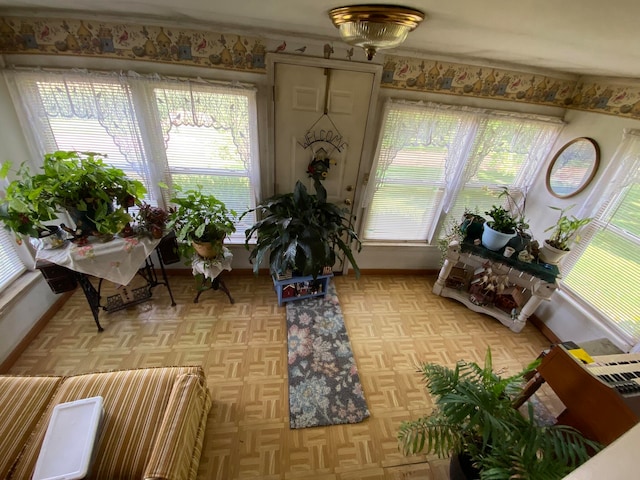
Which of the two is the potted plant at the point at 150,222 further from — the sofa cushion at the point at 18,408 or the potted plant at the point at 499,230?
the potted plant at the point at 499,230

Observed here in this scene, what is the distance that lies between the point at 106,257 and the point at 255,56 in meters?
1.79

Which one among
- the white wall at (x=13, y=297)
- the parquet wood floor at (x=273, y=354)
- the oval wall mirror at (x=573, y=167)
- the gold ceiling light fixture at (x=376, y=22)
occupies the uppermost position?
the gold ceiling light fixture at (x=376, y=22)

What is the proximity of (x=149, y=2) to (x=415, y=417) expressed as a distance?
9.04 ft

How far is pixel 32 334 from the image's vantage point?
2.00 m

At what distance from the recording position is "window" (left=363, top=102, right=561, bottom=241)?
7.47ft

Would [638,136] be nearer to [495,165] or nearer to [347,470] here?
[495,165]

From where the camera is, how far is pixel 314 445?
61.8 inches

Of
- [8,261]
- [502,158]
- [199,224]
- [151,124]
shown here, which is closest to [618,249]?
[502,158]

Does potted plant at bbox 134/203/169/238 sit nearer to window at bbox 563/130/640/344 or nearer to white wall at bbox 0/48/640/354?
white wall at bbox 0/48/640/354

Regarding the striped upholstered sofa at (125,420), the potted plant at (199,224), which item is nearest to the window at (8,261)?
the striped upholstered sofa at (125,420)

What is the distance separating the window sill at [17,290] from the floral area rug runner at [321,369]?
1.97 m

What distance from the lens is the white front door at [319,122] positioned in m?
2.01

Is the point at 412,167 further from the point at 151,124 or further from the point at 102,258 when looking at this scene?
the point at 102,258

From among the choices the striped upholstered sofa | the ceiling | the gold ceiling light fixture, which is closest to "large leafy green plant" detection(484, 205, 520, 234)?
the ceiling
